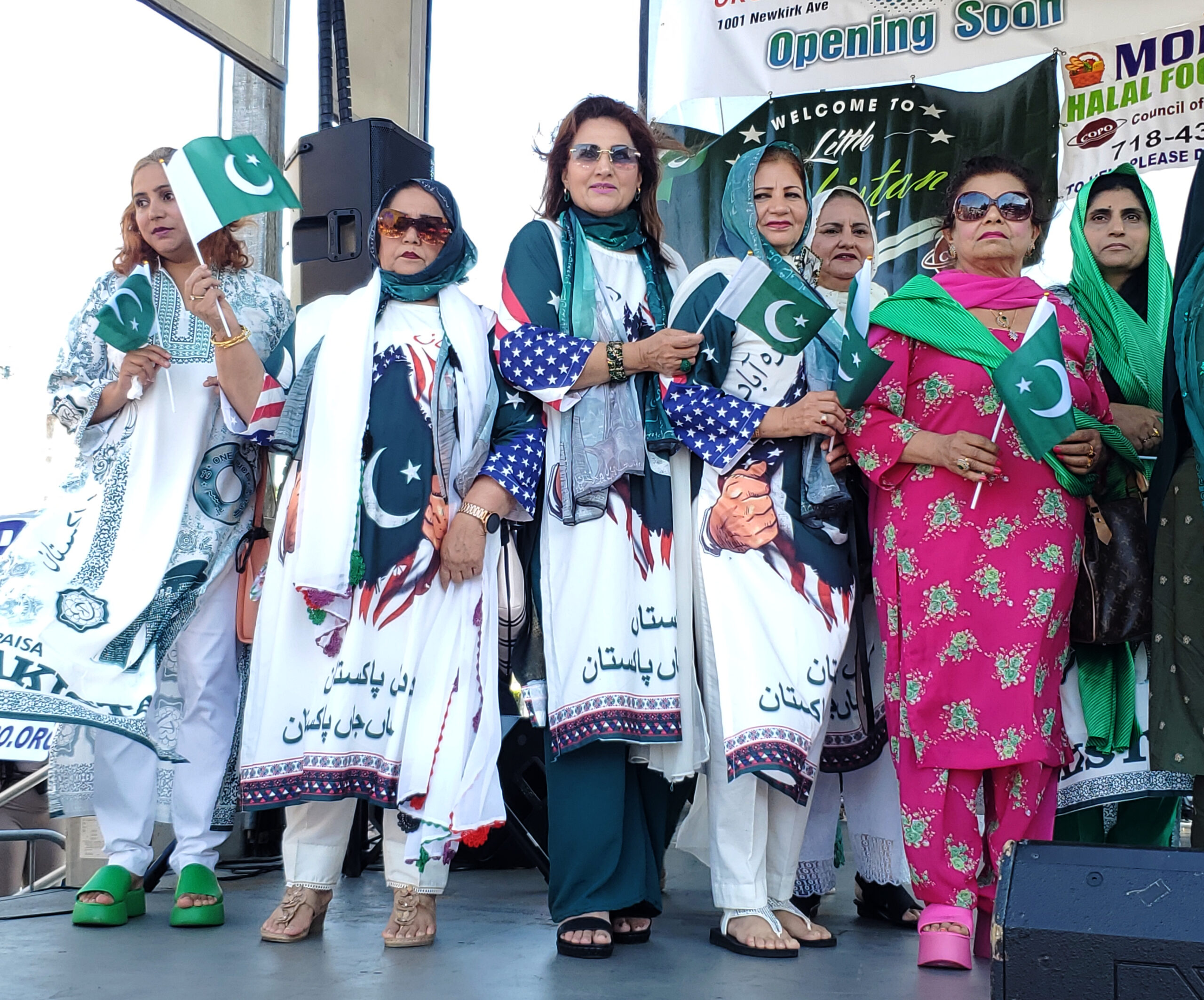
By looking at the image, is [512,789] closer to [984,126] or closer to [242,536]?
[242,536]

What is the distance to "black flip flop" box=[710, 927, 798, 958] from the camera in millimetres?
2629

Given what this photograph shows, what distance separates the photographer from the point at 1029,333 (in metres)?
2.47

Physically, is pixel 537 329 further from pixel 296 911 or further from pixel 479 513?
pixel 296 911

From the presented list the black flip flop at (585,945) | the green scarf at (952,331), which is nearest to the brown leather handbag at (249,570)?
the black flip flop at (585,945)

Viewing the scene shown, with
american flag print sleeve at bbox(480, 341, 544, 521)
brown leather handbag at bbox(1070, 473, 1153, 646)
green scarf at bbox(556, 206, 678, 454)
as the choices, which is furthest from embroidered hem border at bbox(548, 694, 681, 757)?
brown leather handbag at bbox(1070, 473, 1153, 646)

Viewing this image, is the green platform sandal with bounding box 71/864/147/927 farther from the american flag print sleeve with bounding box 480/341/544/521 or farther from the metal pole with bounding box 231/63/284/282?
the metal pole with bounding box 231/63/284/282

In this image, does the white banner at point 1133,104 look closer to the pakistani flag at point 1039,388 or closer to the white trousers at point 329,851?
the pakistani flag at point 1039,388

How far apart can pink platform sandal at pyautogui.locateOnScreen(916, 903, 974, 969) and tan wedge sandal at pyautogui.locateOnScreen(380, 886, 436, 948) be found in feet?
3.33

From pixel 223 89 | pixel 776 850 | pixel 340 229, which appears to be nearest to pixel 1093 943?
pixel 776 850

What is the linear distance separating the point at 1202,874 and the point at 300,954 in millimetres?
1704

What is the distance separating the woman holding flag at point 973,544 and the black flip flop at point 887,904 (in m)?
0.44

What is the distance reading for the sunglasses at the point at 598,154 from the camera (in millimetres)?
2955

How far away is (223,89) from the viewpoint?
4.50 metres

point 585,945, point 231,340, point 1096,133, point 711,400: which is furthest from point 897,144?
point 585,945
